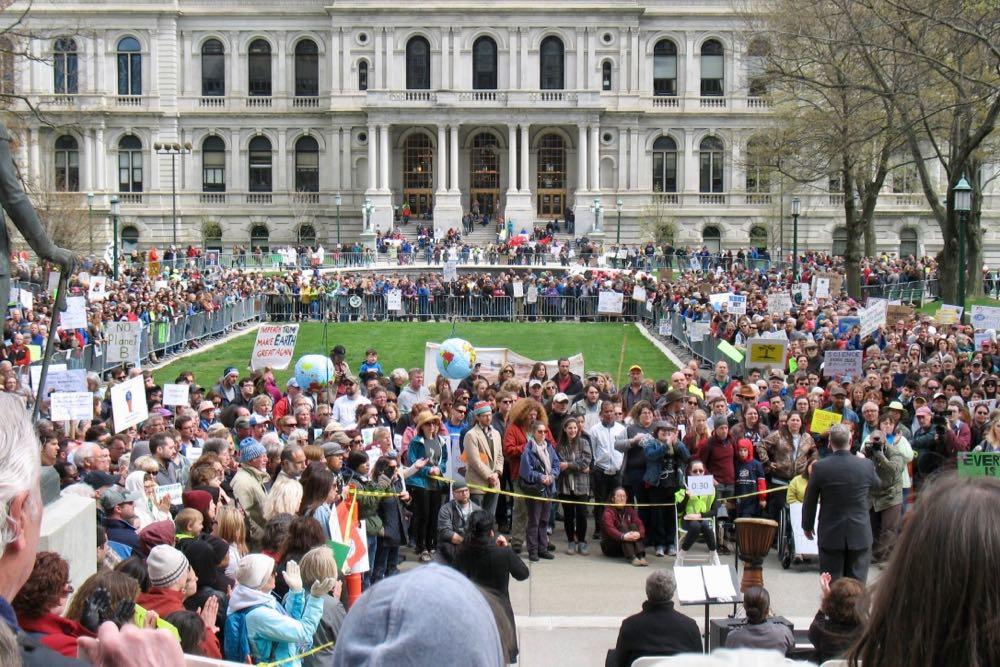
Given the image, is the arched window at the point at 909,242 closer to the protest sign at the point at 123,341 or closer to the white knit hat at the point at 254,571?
the protest sign at the point at 123,341

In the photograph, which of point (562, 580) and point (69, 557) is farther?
point (562, 580)

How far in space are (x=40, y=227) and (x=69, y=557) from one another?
2281mm

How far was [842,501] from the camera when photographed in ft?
35.4

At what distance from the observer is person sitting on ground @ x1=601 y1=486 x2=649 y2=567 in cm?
1399

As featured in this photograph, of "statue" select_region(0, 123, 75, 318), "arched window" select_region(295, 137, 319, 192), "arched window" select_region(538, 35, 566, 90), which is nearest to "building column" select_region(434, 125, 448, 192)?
"arched window" select_region(538, 35, 566, 90)

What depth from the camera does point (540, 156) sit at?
239ft

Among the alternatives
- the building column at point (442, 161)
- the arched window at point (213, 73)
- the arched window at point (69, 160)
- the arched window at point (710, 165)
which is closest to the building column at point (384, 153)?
the building column at point (442, 161)

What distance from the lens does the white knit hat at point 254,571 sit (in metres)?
7.60

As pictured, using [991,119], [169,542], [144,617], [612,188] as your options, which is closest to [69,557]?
[144,617]

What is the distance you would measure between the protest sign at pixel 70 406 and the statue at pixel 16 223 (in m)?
6.62

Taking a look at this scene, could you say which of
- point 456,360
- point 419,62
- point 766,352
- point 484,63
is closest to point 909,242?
point 484,63

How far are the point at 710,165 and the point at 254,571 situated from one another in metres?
68.1

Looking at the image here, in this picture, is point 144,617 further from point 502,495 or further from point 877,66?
point 877,66

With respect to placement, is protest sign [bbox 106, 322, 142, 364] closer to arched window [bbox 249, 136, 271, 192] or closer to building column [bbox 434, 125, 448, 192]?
building column [bbox 434, 125, 448, 192]
